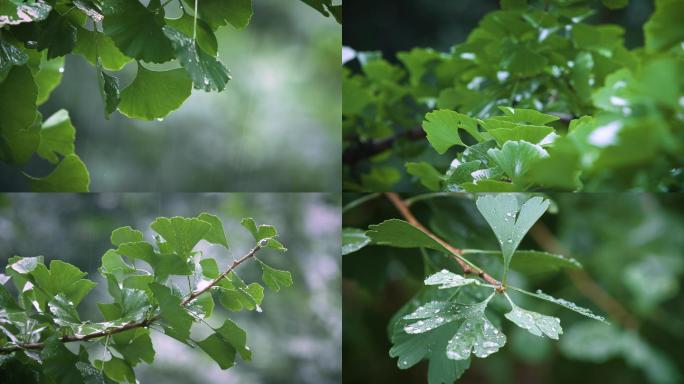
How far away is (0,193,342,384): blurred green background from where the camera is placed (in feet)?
1.75

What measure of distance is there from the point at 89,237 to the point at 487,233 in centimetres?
28

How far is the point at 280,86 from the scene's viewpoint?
0.99 metres

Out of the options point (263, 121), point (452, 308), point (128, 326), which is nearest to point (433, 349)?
point (452, 308)

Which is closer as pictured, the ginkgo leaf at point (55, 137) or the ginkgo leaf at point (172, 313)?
the ginkgo leaf at point (172, 313)

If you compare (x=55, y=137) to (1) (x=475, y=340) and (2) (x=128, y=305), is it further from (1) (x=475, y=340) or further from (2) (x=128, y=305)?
(1) (x=475, y=340)

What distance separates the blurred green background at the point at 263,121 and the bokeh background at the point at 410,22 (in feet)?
0.47

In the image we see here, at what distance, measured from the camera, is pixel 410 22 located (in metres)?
0.82

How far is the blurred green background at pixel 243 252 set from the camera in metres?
0.53

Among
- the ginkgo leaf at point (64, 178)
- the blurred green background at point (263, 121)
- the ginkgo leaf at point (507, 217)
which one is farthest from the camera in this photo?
the blurred green background at point (263, 121)

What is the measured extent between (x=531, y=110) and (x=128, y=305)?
19cm

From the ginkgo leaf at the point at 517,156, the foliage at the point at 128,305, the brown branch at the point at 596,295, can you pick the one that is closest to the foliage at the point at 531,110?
the ginkgo leaf at the point at 517,156

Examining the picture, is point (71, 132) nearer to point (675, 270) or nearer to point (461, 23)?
point (461, 23)

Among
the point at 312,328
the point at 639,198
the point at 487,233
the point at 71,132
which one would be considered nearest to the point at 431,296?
the point at 487,233

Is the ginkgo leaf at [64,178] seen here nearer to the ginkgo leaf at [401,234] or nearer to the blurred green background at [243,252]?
the blurred green background at [243,252]
